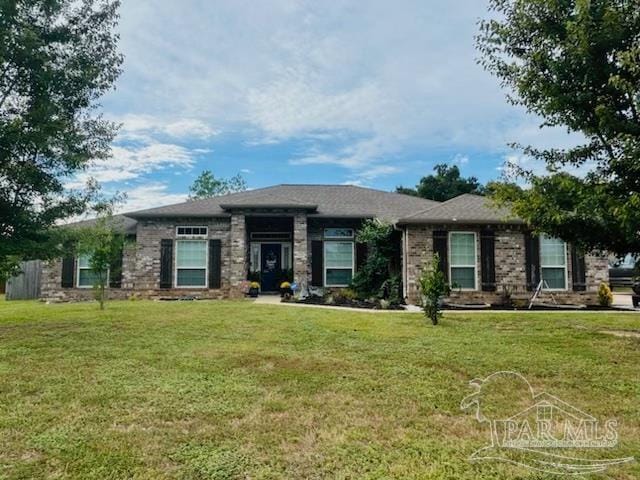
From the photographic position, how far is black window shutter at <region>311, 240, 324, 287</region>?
1700 cm

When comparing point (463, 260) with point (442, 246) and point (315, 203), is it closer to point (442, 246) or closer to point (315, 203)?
point (442, 246)

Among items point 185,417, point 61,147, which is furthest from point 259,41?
point 185,417

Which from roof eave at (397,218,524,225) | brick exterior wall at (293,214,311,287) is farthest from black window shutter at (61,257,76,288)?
roof eave at (397,218,524,225)

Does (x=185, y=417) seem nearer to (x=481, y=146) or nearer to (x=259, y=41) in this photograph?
(x=259, y=41)

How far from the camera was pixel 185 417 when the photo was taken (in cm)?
384

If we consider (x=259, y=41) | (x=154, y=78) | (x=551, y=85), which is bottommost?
(x=551, y=85)

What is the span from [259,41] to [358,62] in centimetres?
381

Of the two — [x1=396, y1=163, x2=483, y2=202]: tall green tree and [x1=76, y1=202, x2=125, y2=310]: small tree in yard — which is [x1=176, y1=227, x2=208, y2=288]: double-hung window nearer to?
[x1=76, y1=202, x2=125, y2=310]: small tree in yard

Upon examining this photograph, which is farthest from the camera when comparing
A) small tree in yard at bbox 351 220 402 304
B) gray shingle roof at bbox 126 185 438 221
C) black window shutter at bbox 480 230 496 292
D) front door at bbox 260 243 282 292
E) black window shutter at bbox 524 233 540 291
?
front door at bbox 260 243 282 292

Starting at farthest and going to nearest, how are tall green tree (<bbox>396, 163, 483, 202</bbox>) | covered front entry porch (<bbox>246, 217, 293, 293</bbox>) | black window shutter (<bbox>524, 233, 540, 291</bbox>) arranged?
tall green tree (<bbox>396, 163, 483, 202</bbox>), covered front entry porch (<bbox>246, 217, 293, 293</bbox>), black window shutter (<bbox>524, 233, 540, 291</bbox>)

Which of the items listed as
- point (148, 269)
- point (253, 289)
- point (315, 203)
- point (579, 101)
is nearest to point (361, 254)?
point (315, 203)

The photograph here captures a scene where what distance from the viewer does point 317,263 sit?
17094mm

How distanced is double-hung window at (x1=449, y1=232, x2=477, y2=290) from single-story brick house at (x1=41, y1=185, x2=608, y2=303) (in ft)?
0.12

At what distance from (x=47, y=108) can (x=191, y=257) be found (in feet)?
30.2
